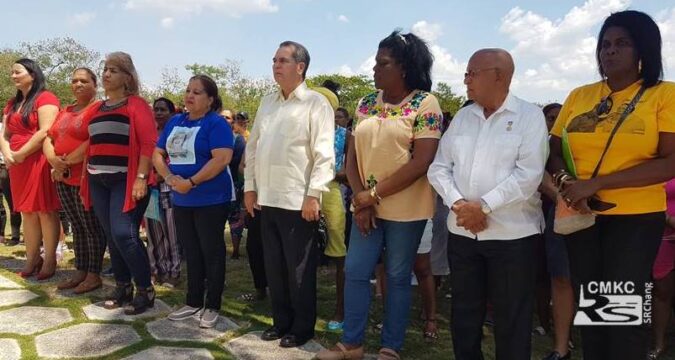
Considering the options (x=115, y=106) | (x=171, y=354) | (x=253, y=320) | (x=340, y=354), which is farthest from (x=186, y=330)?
(x=115, y=106)

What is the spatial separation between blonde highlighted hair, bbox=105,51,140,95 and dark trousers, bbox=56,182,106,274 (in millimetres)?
1159

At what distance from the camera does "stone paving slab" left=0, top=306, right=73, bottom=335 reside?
3518 millimetres

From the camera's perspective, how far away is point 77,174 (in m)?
4.34

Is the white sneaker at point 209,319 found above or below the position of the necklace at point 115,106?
below

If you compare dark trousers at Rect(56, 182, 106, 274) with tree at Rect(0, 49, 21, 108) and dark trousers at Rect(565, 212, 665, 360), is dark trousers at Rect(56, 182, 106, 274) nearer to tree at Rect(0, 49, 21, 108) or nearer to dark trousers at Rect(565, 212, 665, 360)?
dark trousers at Rect(565, 212, 665, 360)

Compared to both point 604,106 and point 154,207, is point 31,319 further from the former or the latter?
point 604,106

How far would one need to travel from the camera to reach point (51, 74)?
124 feet

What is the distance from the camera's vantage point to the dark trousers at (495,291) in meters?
2.47

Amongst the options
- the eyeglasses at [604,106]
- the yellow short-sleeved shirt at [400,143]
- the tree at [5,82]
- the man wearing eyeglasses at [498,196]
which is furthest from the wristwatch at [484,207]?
the tree at [5,82]

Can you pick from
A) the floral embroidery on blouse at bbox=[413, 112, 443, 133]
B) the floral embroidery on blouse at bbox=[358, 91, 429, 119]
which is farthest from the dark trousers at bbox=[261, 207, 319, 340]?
the floral embroidery on blouse at bbox=[413, 112, 443, 133]

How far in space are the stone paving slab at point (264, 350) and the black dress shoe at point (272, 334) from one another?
3 centimetres

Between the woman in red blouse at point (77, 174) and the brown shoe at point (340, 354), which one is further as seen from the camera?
the woman in red blouse at point (77, 174)

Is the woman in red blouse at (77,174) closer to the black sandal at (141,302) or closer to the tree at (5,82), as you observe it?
the black sandal at (141,302)

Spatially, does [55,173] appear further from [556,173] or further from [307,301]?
[556,173]
